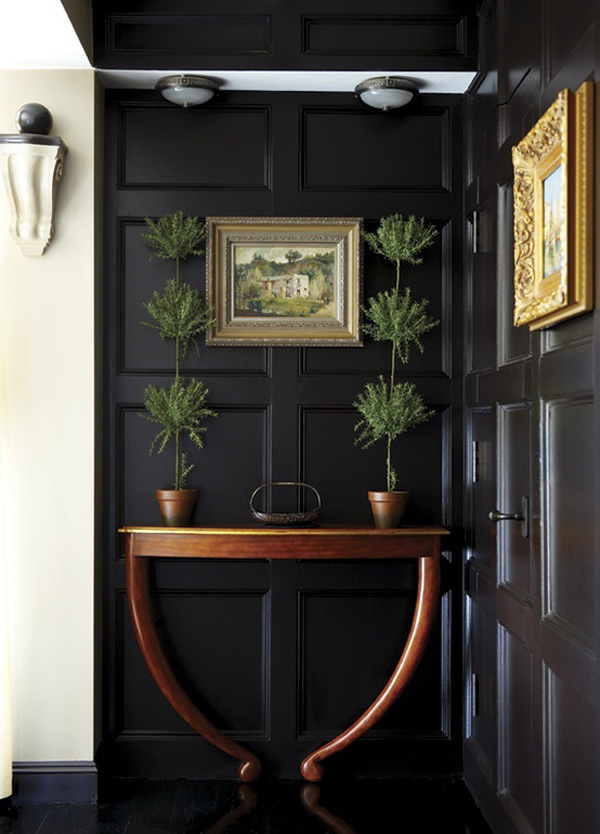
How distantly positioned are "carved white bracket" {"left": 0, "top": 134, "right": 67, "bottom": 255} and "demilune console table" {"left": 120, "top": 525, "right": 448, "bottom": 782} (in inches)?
46.5

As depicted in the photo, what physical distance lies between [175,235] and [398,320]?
0.94 meters

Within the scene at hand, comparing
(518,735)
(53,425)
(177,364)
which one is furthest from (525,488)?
(53,425)

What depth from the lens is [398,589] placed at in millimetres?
3689

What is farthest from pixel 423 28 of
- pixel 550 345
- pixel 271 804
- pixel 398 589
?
pixel 271 804

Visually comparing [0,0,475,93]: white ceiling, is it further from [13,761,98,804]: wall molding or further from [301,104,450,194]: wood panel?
[13,761,98,804]: wall molding

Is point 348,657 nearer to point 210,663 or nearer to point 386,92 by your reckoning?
point 210,663

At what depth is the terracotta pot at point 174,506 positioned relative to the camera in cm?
350

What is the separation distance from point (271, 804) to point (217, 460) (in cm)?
133

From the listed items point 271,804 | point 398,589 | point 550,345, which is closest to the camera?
point 550,345

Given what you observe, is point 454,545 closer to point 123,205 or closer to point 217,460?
point 217,460

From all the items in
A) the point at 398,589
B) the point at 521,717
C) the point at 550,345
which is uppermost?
the point at 550,345

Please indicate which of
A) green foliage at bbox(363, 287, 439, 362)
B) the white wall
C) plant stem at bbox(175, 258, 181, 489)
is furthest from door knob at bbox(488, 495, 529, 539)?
the white wall

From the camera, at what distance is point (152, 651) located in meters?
3.44

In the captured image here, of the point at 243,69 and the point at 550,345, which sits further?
the point at 243,69
